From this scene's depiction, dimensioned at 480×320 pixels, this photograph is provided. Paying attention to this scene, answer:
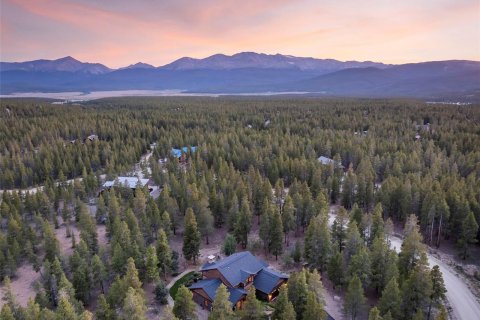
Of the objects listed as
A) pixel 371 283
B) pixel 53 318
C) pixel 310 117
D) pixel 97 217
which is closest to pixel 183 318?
pixel 53 318

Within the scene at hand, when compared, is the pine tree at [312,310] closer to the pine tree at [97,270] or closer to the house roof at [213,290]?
the house roof at [213,290]

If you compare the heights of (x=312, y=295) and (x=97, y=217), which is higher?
(x=312, y=295)

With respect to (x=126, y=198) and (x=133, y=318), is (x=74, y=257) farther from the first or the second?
(x=126, y=198)

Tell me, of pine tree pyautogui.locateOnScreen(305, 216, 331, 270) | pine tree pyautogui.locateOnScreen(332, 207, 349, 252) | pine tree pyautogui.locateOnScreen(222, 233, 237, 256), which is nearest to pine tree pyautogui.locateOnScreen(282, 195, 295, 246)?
pine tree pyautogui.locateOnScreen(332, 207, 349, 252)

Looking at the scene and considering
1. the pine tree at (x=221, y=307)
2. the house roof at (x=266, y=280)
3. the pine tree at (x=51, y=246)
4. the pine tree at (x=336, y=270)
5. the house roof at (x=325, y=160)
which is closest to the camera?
the pine tree at (x=221, y=307)

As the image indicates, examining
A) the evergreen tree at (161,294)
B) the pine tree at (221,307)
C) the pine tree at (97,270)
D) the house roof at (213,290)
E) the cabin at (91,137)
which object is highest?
the cabin at (91,137)

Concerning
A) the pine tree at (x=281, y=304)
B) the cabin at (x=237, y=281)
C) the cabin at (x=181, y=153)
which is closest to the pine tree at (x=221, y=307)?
the pine tree at (x=281, y=304)
